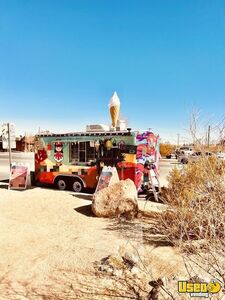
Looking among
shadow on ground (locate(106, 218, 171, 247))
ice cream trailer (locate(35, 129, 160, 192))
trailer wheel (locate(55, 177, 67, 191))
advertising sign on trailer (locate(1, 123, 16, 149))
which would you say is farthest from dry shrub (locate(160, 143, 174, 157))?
shadow on ground (locate(106, 218, 171, 247))

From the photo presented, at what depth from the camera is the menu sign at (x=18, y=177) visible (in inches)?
436

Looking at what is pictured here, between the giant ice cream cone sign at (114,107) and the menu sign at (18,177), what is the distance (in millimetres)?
4465

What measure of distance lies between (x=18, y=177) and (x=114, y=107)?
5.22 m

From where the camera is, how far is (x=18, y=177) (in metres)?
11.2

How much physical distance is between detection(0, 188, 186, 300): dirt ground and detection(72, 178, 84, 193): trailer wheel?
2.08 meters

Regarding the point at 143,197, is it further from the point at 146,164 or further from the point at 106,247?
the point at 106,247

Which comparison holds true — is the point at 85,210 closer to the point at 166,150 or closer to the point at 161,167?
the point at 161,167

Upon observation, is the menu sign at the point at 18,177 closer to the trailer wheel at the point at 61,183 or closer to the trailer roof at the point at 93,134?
the trailer wheel at the point at 61,183

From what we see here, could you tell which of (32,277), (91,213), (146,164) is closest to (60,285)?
(32,277)

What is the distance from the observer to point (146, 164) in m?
10.1

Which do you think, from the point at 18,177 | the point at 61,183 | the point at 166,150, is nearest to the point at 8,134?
the point at 18,177

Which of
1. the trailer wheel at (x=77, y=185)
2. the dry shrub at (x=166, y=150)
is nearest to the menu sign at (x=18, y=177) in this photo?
the trailer wheel at (x=77, y=185)

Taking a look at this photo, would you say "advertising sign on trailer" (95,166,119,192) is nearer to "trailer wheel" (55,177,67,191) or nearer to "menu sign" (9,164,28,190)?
"trailer wheel" (55,177,67,191)

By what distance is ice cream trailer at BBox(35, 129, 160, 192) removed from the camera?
964 centimetres
